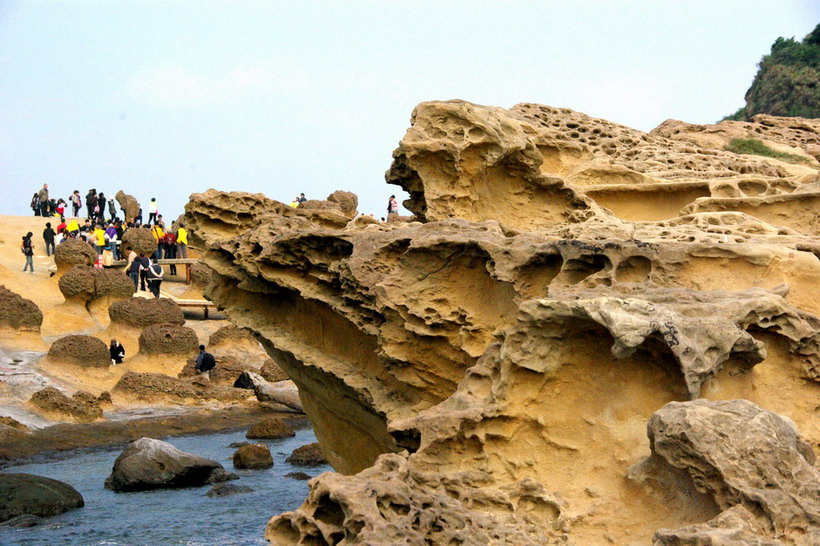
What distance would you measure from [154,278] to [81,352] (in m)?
5.17

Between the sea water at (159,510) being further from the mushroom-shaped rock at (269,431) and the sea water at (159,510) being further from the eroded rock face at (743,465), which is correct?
the eroded rock face at (743,465)

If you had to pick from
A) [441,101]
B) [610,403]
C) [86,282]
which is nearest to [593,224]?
[441,101]

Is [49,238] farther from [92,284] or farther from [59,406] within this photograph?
[59,406]

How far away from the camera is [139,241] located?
2661 centimetres

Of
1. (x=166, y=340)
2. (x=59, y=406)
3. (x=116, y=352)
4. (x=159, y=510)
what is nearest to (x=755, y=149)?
(x=159, y=510)

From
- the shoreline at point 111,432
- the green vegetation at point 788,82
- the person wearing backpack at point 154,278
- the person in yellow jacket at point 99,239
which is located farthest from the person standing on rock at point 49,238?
the green vegetation at point 788,82

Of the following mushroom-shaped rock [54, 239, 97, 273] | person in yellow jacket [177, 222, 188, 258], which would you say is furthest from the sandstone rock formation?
person in yellow jacket [177, 222, 188, 258]

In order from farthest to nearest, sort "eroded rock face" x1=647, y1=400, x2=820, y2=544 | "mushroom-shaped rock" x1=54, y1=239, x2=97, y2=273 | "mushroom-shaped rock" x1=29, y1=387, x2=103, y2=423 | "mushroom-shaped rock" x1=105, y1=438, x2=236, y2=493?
1. "mushroom-shaped rock" x1=54, y1=239, x2=97, y2=273
2. "mushroom-shaped rock" x1=29, y1=387, x2=103, y2=423
3. "mushroom-shaped rock" x1=105, y1=438, x2=236, y2=493
4. "eroded rock face" x1=647, y1=400, x2=820, y2=544

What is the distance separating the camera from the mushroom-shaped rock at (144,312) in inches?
853

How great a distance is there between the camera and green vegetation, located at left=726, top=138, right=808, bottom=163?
13164mm

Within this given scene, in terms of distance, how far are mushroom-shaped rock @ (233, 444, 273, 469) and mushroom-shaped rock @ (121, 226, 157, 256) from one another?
11.9m

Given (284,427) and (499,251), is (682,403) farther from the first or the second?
(284,427)

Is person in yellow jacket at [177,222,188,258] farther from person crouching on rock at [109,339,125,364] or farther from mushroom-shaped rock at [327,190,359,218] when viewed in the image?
person crouching on rock at [109,339,125,364]

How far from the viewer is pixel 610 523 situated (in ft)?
16.3
